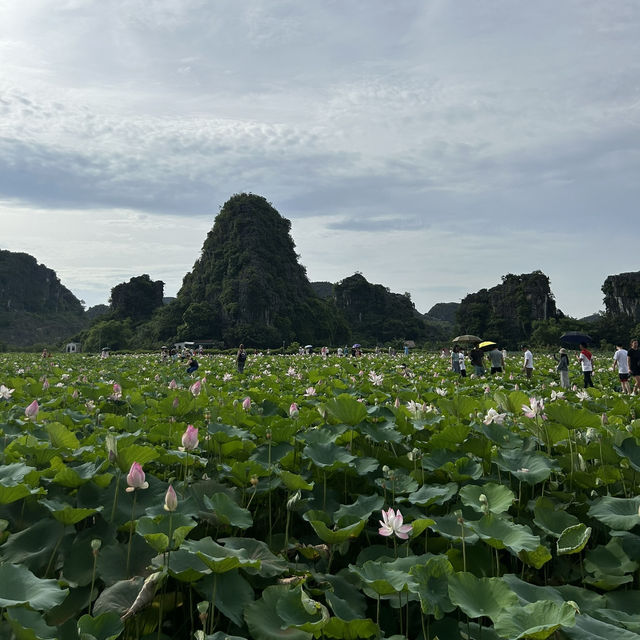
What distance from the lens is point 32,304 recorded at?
389ft

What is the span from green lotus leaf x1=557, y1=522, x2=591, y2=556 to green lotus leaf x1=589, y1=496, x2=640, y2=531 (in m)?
0.19

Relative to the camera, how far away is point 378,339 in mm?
82875

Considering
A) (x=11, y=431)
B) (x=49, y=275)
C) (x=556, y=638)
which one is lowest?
(x=556, y=638)

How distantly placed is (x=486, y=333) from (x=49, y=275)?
356ft

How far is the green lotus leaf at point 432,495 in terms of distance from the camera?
1849 mm

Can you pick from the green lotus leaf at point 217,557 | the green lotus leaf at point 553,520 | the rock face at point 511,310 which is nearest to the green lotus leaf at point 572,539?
the green lotus leaf at point 553,520

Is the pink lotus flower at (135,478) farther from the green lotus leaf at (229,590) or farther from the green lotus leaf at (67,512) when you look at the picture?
the green lotus leaf at (229,590)

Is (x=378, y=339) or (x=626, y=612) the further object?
(x=378, y=339)

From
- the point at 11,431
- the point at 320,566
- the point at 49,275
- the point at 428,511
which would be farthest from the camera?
the point at 49,275

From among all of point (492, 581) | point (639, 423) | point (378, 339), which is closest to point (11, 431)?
point (492, 581)

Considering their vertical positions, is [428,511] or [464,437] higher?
Answer: [464,437]

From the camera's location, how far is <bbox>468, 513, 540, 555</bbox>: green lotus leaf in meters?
1.45

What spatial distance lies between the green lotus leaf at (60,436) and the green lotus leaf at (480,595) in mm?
1832

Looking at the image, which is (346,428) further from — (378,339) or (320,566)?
(378,339)
